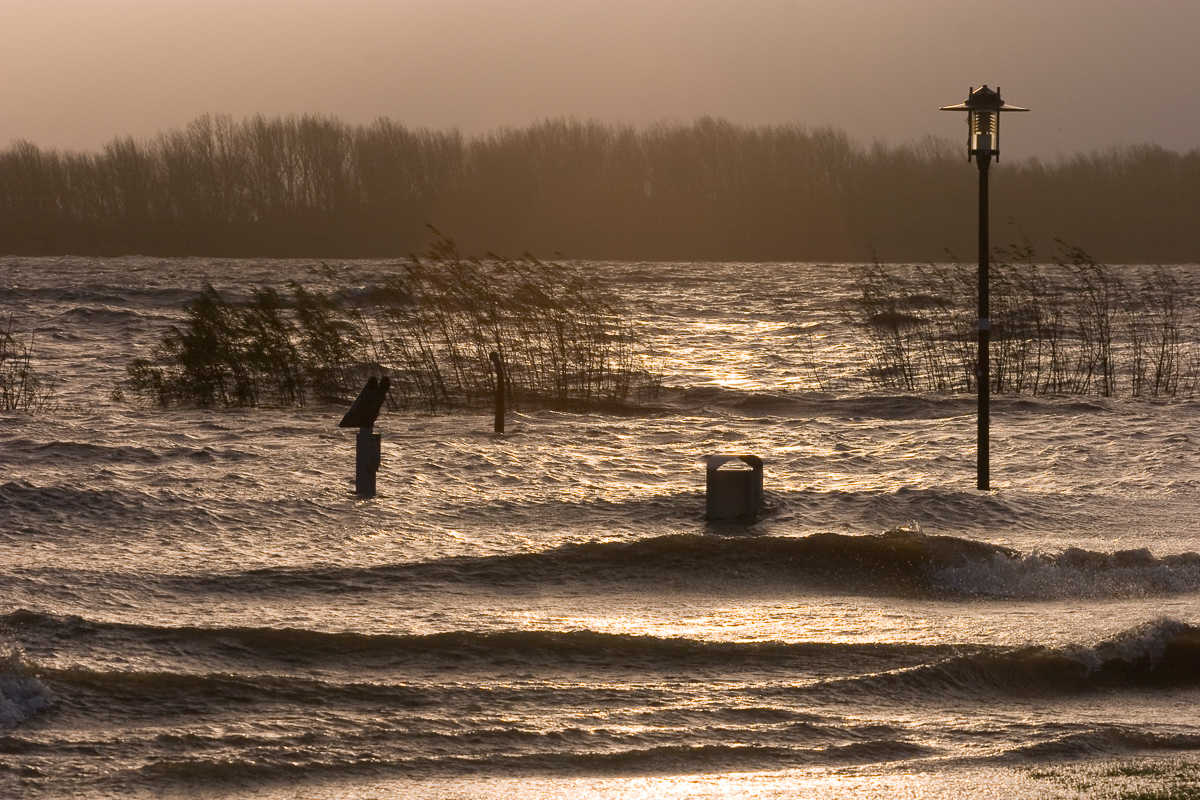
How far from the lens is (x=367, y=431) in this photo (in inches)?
412

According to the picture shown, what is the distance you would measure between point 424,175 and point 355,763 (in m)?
85.1

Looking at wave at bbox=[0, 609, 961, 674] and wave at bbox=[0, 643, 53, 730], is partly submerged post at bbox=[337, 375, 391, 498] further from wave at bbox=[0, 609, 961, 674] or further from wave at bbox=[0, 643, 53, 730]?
wave at bbox=[0, 643, 53, 730]

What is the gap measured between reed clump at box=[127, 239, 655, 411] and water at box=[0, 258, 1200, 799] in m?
2.82

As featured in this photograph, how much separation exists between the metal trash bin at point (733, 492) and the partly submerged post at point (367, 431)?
2.82 metres

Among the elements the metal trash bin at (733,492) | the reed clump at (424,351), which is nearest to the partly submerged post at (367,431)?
the metal trash bin at (733,492)

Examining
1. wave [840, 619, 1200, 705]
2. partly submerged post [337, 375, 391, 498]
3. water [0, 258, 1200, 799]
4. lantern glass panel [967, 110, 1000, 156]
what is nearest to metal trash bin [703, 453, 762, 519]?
water [0, 258, 1200, 799]

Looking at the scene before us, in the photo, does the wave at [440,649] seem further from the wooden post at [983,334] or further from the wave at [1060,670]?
the wooden post at [983,334]

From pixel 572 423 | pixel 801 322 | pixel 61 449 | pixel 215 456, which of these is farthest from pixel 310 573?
pixel 801 322

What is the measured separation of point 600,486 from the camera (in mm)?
11594

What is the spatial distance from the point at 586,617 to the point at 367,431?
153 inches

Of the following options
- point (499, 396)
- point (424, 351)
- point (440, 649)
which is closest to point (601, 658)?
point (440, 649)

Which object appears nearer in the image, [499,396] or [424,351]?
[499,396]

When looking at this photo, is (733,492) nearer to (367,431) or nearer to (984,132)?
(367,431)

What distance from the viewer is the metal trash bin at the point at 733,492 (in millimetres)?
9711
